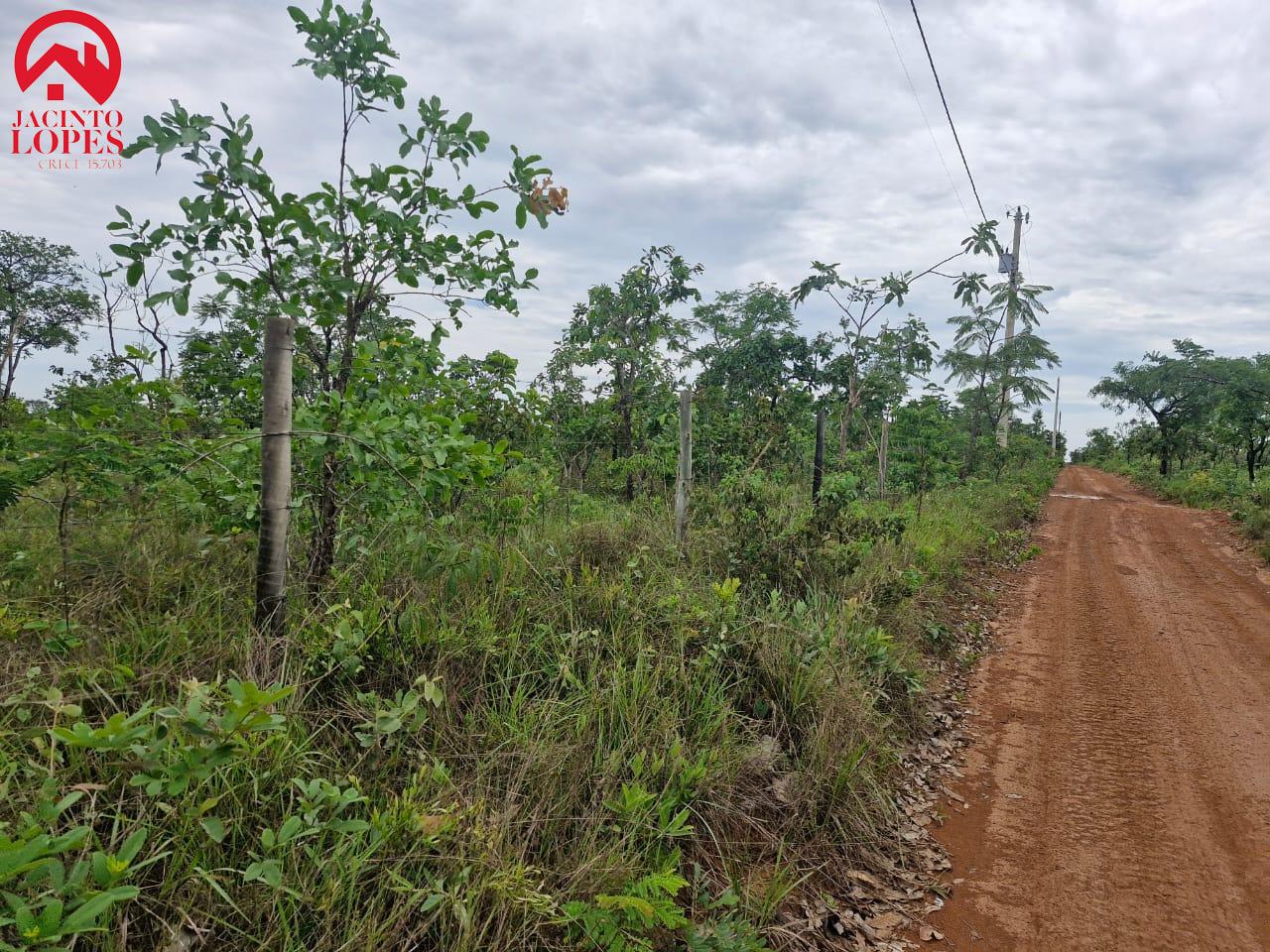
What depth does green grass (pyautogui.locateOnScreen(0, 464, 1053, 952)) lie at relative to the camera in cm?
183

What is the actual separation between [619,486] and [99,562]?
227 inches

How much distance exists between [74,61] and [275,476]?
9.72ft

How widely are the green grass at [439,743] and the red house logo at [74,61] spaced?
2.33m

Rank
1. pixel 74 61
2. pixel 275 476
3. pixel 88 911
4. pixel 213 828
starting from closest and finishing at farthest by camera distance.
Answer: pixel 88 911 → pixel 213 828 → pixel 275 476 → pixel 74 61

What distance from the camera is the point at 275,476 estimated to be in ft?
8.63

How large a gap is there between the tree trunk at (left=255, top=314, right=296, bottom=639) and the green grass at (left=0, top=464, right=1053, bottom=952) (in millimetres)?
179

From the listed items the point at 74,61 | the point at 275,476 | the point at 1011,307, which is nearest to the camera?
the point at 275,476

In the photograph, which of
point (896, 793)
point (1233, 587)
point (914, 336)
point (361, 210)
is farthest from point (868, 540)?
point (1233, 587)

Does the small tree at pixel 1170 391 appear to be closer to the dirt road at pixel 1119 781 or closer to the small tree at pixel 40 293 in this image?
the dirt road at pixel 1119 781

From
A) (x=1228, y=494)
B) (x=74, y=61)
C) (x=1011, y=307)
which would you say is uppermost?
(x=1011, y=307)

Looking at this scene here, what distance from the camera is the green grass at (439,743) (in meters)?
1.83

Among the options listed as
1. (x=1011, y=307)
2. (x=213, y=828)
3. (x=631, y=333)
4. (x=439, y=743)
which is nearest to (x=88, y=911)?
(x=213, y=828)

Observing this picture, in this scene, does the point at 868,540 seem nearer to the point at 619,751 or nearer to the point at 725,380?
the point at 619,751

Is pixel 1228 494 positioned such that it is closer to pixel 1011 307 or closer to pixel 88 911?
pixel 1011 307
